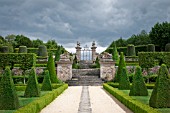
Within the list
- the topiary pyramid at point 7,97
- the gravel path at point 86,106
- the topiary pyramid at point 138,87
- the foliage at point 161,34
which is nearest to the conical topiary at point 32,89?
the gravel path at point 86,106

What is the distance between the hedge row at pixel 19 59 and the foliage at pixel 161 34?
2926cm

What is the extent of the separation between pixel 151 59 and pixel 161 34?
25.2m

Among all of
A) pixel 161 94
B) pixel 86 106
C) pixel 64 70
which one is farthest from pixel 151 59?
pixel 161 94

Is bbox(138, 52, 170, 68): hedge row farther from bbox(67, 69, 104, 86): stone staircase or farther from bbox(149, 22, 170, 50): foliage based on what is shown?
bbox(149, 22, 170, 50): foliage

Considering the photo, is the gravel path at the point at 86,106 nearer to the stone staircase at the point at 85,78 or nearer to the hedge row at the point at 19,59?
the stone staircase at the point at 85,78

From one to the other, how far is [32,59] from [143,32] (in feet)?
196

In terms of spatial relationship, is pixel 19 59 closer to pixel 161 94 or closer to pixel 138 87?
pixel 138 87

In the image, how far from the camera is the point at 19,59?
34.2 metres

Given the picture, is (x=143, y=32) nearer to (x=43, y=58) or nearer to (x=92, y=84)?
(x=43, y=58)

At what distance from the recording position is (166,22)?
60.3m

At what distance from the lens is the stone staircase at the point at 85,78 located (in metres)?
33.5

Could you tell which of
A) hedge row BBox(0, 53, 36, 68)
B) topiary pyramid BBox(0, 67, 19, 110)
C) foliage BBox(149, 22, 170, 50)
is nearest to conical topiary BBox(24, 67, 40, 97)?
topiary pyramid BBox(0, 67, 19, 110)

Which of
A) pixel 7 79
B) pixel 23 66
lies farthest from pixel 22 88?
pixel 7 79

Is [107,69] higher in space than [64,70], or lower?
higher
